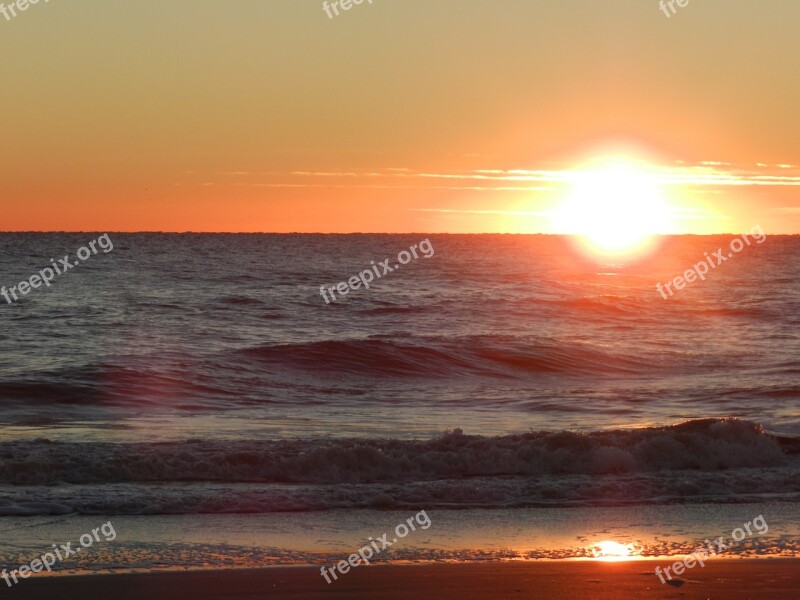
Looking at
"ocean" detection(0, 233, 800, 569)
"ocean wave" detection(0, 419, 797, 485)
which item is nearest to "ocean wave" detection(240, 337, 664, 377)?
"ocean" detection(0, 233, 800, 569)

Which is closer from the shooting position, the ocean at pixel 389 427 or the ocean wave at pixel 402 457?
the ocean at pixel 389 427

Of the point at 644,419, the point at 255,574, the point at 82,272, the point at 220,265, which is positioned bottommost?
the point at 255,574

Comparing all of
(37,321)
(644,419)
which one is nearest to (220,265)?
(37,321)

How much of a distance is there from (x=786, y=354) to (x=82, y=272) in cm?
4245

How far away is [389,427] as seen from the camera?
16.3 meters

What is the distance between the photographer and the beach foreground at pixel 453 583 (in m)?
7.32

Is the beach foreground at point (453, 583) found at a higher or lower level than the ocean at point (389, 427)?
lower

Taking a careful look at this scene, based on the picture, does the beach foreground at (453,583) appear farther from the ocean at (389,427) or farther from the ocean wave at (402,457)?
the ocean wave at (402,457)

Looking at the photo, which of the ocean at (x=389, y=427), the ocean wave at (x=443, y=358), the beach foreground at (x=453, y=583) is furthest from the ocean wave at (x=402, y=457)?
the ocean wave at (x=443, y=358)

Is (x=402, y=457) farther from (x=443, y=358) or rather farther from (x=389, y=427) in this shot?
(x=443, y=358)

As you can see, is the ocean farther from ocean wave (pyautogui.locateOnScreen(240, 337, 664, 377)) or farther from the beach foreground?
the beach foreground

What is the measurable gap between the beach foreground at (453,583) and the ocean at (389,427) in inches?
16.6

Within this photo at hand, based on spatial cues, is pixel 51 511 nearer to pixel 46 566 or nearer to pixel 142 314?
pixel 46 566

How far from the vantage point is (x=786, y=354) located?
27078 millimetres
